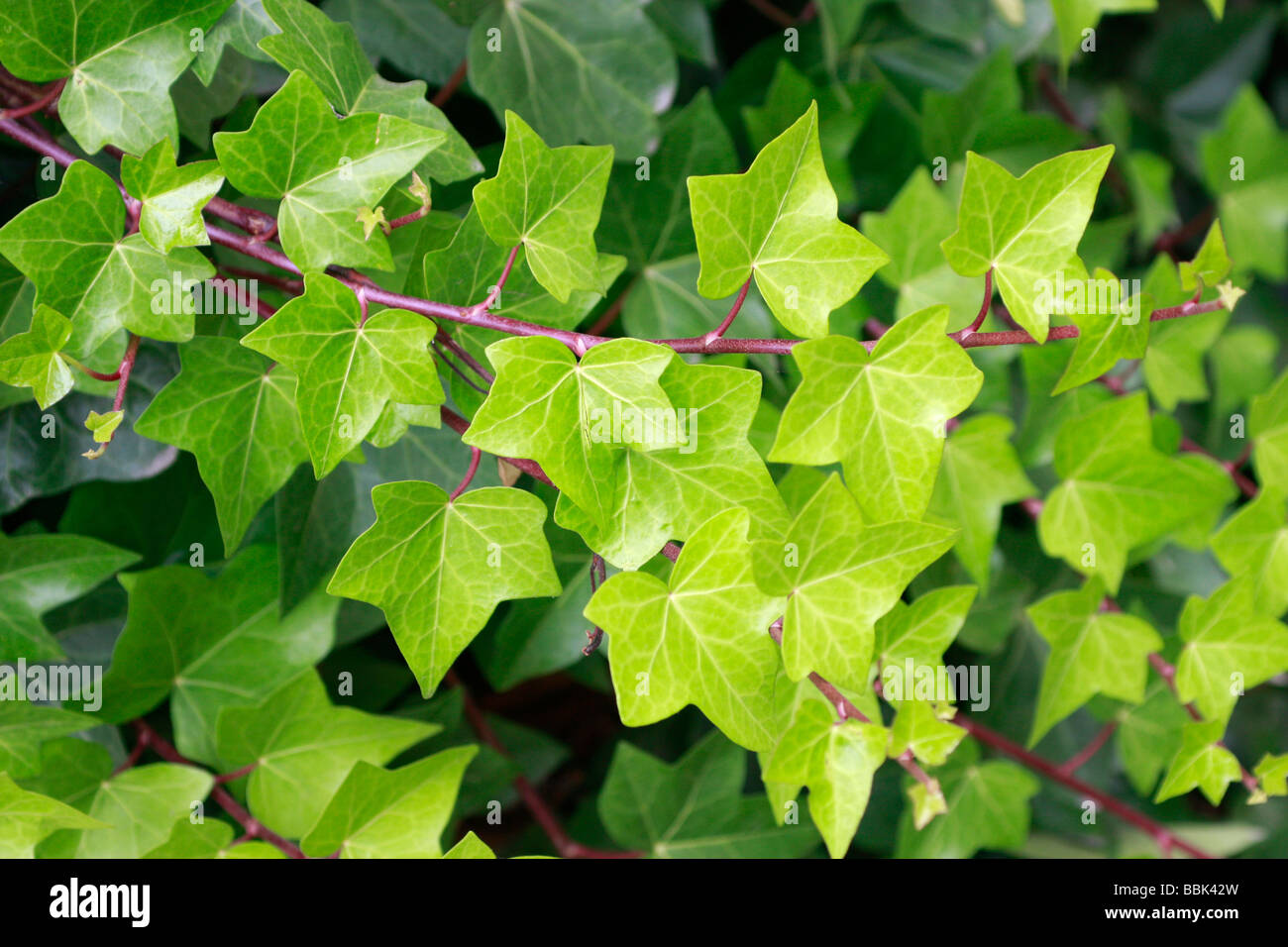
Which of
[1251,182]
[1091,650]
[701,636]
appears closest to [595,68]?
[701,636]

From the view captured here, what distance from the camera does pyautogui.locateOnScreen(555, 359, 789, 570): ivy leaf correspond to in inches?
16.5

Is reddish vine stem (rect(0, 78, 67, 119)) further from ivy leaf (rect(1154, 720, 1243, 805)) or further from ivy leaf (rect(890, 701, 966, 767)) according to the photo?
ivy leaf (rect(1154, 720, 1243, 805))

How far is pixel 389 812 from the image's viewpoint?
546 mm

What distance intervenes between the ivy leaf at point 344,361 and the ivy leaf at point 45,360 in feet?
0.32

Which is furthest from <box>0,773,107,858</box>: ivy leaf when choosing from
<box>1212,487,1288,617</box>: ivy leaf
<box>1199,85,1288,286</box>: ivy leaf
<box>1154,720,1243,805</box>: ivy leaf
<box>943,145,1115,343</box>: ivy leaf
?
<box>1199,85,1288,286</box>: ivy leaf

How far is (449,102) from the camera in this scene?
688mm

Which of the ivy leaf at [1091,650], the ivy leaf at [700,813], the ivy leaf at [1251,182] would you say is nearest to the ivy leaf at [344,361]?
the ivy leaf at [700,813]

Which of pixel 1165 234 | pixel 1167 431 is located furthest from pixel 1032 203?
pixel 1165 234

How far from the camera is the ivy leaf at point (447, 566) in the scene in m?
0.44

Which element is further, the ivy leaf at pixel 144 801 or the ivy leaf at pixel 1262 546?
the ivy leaf at pixel 1262 546

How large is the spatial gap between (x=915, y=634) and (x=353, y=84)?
0.45 m

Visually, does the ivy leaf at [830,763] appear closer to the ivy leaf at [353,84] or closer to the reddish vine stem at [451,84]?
the ivy leaf at [353,84]

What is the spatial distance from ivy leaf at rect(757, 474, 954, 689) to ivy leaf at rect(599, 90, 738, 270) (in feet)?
1.04
